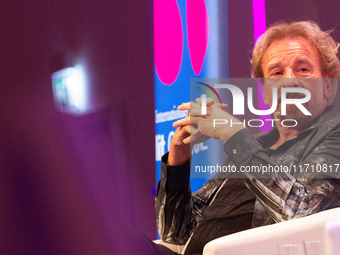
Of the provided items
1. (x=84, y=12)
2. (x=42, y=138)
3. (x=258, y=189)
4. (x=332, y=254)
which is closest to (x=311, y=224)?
(x=332, y=254)

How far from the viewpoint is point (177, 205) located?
1.79 metres

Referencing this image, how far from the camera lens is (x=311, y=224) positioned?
1279 mm

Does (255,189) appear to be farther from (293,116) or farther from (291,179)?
(293,116)

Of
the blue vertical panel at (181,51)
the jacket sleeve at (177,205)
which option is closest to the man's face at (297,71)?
the blue vertical panel at (181,51)

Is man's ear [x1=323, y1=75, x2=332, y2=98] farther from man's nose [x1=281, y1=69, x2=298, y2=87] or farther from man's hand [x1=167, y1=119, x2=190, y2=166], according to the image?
man's hand [x1=167, y1=119, x2=190, y2=166]

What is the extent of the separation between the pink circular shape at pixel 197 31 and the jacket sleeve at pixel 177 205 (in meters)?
0.85

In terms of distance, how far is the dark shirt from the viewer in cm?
149

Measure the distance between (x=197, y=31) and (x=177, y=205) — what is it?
129 centimetres

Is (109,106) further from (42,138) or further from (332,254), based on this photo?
(332,254)

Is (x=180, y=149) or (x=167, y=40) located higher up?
(x=167, y=40)

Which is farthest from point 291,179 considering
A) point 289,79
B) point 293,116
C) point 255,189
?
point 289,79

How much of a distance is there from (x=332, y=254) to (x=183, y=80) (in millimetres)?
1604

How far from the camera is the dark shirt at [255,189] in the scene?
1.49m

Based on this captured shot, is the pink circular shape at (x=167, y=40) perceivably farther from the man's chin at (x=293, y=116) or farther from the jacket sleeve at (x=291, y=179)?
the jacket sleeve at (x=291, y=179)
